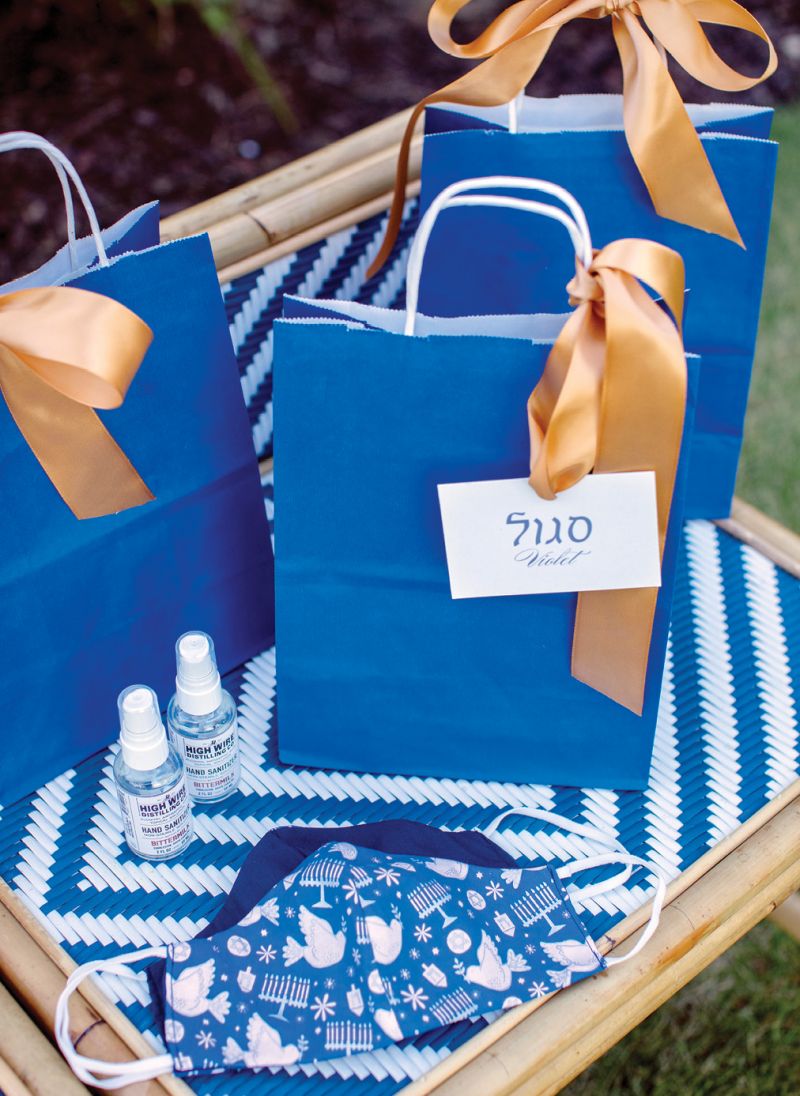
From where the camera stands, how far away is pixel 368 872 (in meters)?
0.72

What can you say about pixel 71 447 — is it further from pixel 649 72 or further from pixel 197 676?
pixel 649 72

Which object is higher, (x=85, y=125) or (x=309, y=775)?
(x=85, y=125)

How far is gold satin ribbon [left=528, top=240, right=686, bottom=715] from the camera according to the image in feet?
2.09

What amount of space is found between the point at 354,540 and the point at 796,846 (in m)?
0.36

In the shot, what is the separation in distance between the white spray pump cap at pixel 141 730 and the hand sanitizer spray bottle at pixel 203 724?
3cm

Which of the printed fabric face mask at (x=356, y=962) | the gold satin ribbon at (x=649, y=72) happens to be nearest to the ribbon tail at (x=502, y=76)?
the gold satin ribbon at (x=649, y=72)

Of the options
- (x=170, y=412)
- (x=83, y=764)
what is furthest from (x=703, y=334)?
(x=83, y=764)

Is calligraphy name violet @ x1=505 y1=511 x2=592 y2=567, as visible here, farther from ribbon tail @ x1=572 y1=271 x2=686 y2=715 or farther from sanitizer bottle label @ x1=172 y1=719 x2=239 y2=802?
sanitizer bottle label @ x1=172 y1=719 x2=239 y2=802

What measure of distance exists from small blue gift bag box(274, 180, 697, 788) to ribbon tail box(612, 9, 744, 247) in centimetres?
15

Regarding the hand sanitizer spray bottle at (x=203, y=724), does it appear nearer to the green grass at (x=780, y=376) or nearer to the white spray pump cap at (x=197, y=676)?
the white spray pump cap at (x=197, y=676)

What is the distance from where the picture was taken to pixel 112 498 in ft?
2.36

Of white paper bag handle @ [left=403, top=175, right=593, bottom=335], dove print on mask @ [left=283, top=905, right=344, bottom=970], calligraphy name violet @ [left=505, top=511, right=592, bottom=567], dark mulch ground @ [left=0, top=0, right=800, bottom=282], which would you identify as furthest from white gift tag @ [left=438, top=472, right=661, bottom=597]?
dark mulch ground @ [left=0, top=0, right=800, bottom=282]

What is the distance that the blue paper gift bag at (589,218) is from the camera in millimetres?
832

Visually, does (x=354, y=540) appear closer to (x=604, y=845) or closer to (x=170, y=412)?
(x=170, y=412)
